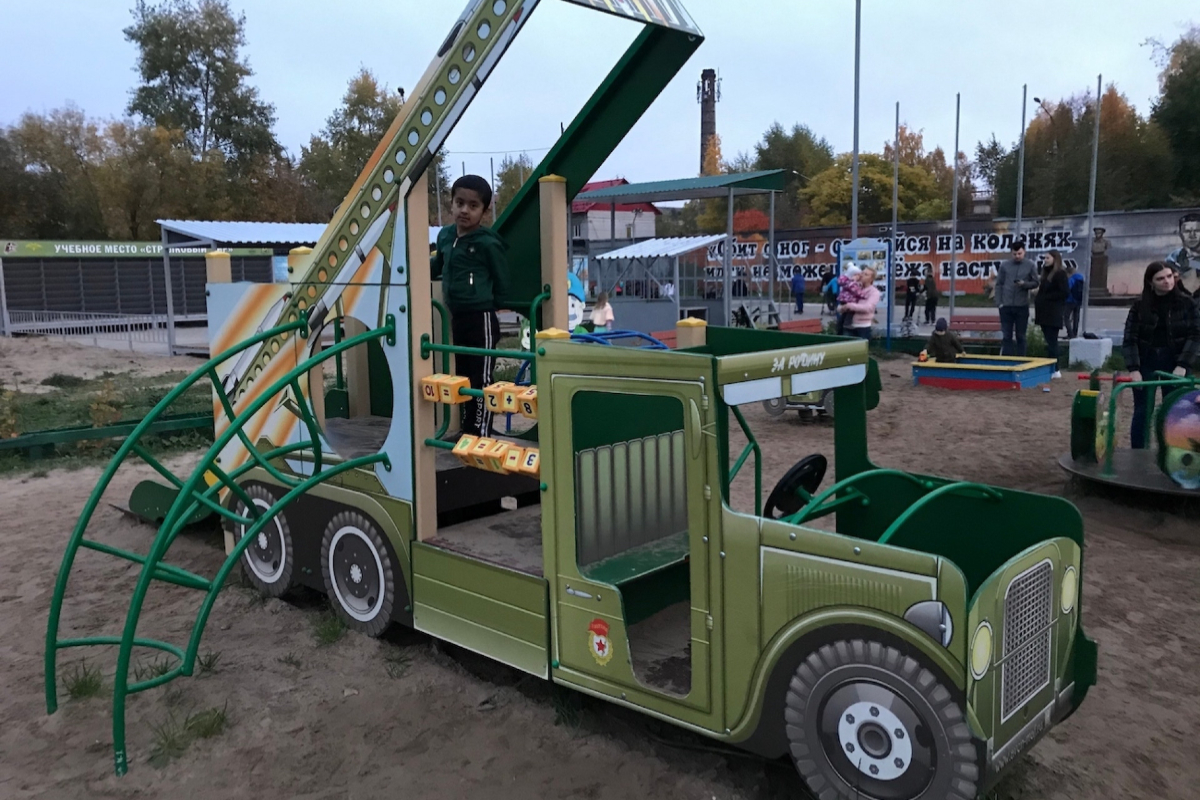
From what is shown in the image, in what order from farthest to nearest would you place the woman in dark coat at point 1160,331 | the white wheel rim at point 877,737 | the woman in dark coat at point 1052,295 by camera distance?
the woman in dark coat at point 1052,295, the woman in dark coat at point 1160,331, the white wheel rim at point 877,737

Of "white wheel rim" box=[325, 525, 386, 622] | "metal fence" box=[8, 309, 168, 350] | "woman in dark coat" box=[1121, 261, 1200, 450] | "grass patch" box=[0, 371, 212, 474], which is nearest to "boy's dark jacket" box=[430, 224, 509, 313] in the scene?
"white wheel rim" box=[325, 525, 386, 622]

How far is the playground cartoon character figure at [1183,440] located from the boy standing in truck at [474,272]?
4.69m

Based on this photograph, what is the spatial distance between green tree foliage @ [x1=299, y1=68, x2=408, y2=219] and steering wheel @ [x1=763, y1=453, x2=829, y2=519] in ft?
148

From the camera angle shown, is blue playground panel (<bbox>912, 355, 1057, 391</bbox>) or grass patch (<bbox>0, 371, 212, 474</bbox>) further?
blue playground panel (<bbox>912, 355, 1057, 391</bbox>)

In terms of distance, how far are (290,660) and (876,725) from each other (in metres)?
2.89

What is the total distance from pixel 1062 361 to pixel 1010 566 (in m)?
13.1

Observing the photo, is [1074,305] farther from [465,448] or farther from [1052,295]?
[465,448]

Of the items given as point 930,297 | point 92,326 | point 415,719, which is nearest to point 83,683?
point 415,719

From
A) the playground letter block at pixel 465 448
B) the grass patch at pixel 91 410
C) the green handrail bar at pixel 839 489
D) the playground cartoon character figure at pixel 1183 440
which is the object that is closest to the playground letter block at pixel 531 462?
the playground letter block at pixel 465 448

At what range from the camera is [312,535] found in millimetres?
5078

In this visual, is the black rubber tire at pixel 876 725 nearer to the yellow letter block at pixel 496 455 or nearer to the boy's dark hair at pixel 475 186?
the yellow letter block at pixel 496 455

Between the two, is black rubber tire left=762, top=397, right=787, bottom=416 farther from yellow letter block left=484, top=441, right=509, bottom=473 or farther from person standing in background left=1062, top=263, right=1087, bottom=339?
person standing in background left=1062, top=263, right=1087, bottom=339

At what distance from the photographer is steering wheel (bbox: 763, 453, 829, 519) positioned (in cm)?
407

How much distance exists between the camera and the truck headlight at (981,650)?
2.73 m
